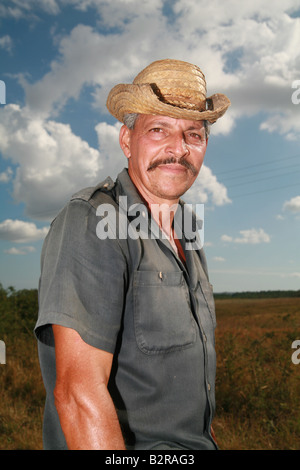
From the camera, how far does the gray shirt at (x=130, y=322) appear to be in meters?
1.76

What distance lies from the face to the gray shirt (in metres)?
0.49

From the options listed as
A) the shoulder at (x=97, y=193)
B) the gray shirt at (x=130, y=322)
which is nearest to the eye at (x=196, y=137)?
the shoulder at (x=97, y=193)

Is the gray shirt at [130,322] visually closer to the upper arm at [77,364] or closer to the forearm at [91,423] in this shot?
the upper arm at [77,364]

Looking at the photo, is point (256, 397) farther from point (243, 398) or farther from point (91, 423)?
point (91, 423)

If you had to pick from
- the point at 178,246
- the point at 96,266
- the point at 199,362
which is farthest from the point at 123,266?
the point at 178,246

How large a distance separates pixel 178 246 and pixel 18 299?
10.9 metres

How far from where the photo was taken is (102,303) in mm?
1775

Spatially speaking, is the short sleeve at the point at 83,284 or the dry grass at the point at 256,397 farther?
the dry grass at the point at 256,397

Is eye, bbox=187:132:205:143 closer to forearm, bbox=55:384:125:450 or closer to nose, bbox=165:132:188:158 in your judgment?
nose, bbox=165:132:188:158

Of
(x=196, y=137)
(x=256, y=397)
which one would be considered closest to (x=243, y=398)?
(x=256, y=397)

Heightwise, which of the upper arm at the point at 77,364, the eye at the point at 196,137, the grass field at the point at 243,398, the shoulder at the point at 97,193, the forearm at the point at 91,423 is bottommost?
the grass field at the point at 243,398

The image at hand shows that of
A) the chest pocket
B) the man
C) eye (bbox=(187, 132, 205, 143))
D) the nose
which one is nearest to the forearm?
the man

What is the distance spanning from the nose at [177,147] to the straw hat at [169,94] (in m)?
0.14

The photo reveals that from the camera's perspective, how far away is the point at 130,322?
6.20 feet
